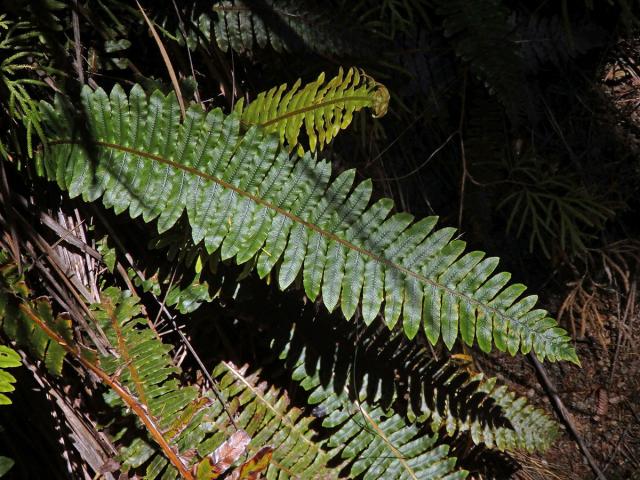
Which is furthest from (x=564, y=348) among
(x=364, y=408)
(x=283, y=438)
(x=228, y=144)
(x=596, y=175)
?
(x=596, y=175)

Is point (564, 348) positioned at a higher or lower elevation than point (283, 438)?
lower

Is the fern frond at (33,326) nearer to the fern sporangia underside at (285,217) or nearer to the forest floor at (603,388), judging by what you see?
the fern sporangia underside at (285,217)

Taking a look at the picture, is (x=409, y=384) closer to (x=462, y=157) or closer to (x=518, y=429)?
(x=518, y=429)

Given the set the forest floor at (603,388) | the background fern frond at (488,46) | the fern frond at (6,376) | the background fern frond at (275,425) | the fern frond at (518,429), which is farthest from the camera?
the forest floor at (603,388)

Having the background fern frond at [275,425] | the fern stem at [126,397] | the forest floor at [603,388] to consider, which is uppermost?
the fern stem at [126,397]

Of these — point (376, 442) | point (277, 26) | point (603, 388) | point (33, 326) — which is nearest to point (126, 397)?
point (33, 326)

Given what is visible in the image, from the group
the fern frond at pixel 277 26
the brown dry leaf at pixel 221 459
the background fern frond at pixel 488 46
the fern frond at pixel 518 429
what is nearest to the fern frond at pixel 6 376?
the brown dry leaf at pixel 221 459

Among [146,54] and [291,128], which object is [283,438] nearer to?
[291,128]
